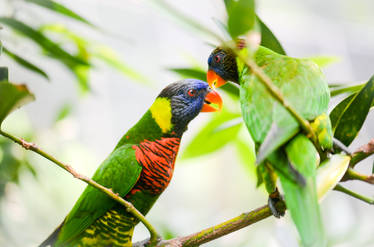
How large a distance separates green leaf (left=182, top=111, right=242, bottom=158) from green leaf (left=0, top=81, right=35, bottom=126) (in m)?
0.72

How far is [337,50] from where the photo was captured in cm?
472

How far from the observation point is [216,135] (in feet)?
4.19

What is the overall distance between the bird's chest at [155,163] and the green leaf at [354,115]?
0.59 meters

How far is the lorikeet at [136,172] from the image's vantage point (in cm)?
120

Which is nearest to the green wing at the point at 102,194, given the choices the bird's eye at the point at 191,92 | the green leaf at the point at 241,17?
the bird's eye at the point at 191,92

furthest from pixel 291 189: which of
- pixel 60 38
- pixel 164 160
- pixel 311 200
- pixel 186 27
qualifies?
pixel 60 38

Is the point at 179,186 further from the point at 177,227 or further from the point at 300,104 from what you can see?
the point at 300,104

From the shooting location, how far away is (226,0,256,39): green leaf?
1.55ft

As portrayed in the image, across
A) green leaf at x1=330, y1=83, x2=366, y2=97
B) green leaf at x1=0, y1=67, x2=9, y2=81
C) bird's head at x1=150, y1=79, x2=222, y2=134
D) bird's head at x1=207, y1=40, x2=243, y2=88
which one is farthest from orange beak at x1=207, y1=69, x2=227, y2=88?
green leaf at x1=0, y1=67, x2=9, y2=81

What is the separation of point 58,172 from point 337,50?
376 cm

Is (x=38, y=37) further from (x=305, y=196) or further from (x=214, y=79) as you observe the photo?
(x=305, y=196)

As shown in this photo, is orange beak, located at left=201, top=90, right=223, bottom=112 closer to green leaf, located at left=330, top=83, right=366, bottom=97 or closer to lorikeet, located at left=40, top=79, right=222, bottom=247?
lorikeet, located at left=40, top=79, right=222, bottom=247

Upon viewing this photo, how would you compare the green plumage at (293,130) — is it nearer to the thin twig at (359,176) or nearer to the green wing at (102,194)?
the thin twig at (359,176)

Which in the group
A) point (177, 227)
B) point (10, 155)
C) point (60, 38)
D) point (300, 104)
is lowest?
point (177, 227)
